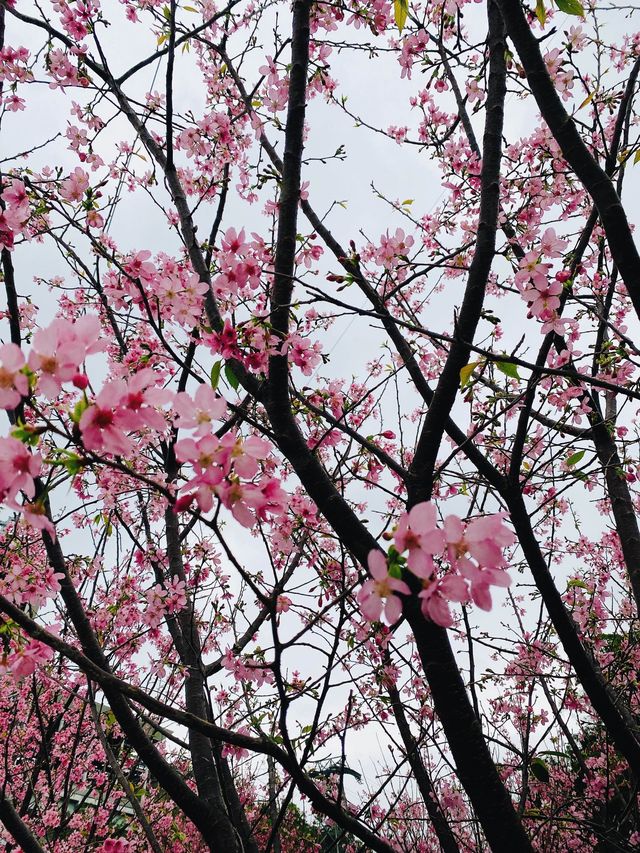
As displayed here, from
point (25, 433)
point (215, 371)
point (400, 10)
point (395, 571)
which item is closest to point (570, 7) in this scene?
point (400, 10)

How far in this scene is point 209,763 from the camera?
2562mm

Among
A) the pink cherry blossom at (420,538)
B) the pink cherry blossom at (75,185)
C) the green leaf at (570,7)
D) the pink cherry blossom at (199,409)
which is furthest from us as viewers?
the pink cherry blossom at (75,185)

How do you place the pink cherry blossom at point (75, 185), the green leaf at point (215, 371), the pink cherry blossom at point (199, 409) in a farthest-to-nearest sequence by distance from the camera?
the pink cherry blossom at point (75, 185), the green leaf at point (215, 371), the pink cherry blossom at point (199, 409)

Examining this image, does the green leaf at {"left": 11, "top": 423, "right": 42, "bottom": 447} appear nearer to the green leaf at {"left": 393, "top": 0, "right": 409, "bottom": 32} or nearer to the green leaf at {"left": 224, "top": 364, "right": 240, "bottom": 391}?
the green leaf at {"left": 224, "top": 364, "right": 240, "bottom": 391}

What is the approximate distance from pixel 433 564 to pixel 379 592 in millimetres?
111

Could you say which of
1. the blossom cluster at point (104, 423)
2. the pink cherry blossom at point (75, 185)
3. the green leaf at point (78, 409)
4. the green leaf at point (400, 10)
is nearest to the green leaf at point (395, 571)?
the blossom cluster at point (104, 423)

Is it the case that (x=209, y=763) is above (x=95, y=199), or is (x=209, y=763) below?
below

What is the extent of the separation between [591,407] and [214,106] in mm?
3485

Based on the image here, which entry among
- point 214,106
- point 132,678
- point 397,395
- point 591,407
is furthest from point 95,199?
point 132,678

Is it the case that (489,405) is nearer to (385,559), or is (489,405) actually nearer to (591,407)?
(591,407)

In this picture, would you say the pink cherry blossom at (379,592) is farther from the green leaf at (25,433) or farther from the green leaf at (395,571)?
the green leaf at (25,433)

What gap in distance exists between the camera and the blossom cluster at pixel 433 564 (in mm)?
964

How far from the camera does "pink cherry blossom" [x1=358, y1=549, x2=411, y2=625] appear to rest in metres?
0.96

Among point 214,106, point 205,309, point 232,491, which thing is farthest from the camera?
point 214,106
